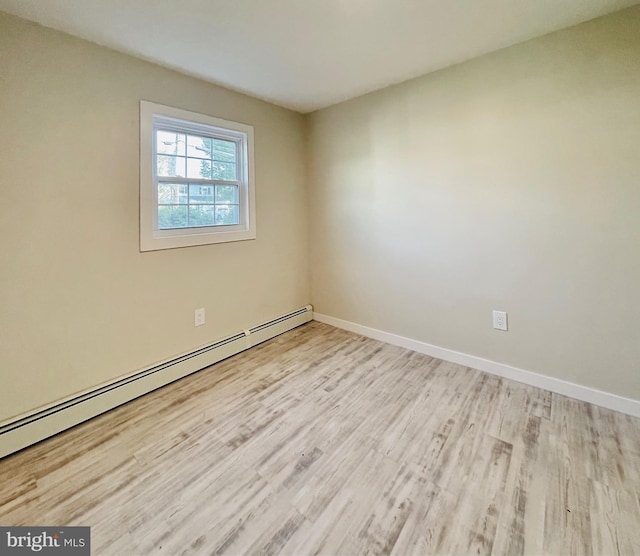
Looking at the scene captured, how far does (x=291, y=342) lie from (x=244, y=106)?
216cm

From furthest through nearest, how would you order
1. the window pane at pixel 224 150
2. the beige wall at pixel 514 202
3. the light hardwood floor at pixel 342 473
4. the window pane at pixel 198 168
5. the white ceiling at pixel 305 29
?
1. the window pane at pixel 224 150
2. the window pane at pixel 198 168
3. the beige wall at pixel 514 202
4. the white ceiling at pixel 305 29
5. the light hardwood floor at pixel 342 473

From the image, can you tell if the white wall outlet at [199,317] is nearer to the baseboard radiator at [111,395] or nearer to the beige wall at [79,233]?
the beige wall at [79,233]

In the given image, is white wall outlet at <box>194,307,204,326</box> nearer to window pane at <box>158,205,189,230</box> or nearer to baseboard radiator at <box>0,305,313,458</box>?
baseboard radiator at <box>0,305,313,458</box>

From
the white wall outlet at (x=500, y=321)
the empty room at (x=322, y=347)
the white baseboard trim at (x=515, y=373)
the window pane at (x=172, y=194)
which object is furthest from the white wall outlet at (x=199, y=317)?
the white wall outlet at (x=500, y=321)

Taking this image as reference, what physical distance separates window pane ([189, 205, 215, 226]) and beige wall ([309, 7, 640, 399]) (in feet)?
4.22

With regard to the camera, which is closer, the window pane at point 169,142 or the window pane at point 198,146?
the window pane at point 169,142

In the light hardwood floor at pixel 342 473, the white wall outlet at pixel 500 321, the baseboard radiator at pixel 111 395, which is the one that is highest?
the white wall outlet at pixel 500 321

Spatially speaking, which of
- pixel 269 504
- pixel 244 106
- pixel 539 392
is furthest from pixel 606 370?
pixel 244 106

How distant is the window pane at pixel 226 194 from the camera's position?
2.63 meters

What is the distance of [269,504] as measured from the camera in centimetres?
130

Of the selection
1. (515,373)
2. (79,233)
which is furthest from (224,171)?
(515,373)

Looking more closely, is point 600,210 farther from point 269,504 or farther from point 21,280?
point 21,280

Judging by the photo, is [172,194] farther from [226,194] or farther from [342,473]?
[342,473]

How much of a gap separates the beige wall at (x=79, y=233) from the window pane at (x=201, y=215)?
0.22 metres
